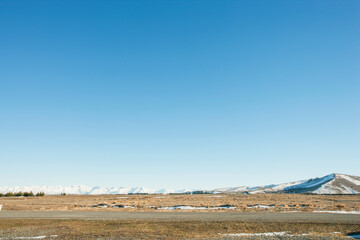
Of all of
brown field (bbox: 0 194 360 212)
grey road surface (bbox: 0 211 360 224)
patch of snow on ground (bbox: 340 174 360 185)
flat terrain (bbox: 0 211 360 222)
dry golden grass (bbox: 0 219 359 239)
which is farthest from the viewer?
patch of snow on ground (bbox: 340 174 360 185)

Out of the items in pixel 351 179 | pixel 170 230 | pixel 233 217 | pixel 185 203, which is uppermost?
pixel 351 179

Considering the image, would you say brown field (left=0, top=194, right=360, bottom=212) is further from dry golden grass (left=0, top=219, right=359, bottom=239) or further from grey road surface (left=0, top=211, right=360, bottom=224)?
dry golden grass (left=0, top=219, right=359, bottom=239)

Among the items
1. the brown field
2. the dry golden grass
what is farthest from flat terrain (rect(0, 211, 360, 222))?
the brown field

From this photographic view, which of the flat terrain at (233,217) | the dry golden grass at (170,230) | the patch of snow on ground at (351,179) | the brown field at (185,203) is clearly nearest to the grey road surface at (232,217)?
the flat terrain at (233,217)

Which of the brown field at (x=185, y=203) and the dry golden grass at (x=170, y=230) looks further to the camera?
the brown field at (x=185, y=203)

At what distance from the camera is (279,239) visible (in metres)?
19.7

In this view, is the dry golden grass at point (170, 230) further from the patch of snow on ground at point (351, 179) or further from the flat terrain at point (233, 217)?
the patch of snow on ground at point (351, 179)

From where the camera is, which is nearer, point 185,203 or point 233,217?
point 233,217

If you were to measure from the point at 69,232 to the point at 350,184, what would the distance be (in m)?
158

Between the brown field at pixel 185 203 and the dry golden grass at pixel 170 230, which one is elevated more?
the dry golden grass at pixel 170 230

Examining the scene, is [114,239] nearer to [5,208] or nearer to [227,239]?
[227,239]

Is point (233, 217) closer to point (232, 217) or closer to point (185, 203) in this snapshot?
point (232, 217)

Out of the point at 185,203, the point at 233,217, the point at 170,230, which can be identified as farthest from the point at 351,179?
the point at 170,230

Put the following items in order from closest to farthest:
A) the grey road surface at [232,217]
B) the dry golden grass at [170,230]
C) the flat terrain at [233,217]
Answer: the dry golden grass at [170,230], the flat terrain at [233,217], the grey road surface at [232,217]
